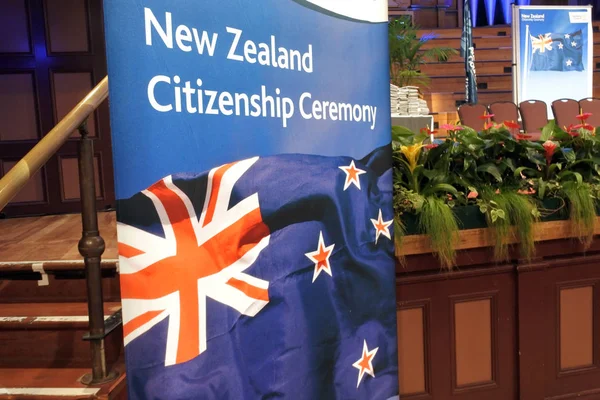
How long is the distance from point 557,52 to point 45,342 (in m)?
9.25

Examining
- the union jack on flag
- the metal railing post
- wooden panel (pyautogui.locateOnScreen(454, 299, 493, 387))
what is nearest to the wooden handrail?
the metal railing post

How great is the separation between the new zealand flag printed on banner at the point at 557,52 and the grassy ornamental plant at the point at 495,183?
303 inches

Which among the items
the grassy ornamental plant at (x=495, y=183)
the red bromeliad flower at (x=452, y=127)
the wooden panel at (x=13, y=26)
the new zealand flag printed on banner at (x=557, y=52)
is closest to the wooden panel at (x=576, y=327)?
the grassy ornamental plant at (x=495, y=183)

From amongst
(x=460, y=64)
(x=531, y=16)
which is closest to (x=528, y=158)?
(x=531, y=16)

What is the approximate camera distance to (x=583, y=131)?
2201 mm

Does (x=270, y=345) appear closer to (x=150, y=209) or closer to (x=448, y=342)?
(x=150, y=209)

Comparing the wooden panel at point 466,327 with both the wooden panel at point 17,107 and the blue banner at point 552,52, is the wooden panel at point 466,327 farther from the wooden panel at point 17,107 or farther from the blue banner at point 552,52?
the blue banner at point 552,52

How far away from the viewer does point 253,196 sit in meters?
1.18

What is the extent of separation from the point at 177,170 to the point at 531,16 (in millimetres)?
9275

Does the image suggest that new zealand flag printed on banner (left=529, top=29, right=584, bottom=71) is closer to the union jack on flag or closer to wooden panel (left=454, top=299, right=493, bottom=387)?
the union jack on flag

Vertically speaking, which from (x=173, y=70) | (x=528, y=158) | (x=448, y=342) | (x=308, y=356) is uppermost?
(x=173, y=70)

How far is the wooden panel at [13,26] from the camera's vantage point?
4227 millimetres

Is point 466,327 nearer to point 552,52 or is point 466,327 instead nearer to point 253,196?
point 253,196

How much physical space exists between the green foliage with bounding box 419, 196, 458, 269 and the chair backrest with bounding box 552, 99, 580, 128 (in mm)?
6965
